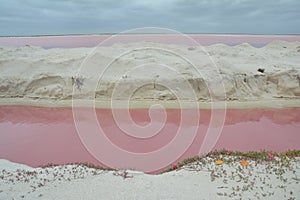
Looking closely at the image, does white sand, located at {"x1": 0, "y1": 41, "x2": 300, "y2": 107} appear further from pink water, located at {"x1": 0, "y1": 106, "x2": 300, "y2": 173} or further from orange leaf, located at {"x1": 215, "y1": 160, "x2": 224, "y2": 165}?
orange leaf, located at {"x1": 215, "y1": 160, "x2": 224, "y2": 165}

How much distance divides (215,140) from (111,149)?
2872 millimetres

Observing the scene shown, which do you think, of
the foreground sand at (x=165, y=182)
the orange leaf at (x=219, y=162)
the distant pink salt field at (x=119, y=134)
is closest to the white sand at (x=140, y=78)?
the distant pink salt field at (x=119, y=134)

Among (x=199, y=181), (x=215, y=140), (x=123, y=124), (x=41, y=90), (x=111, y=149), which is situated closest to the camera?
(x=199, y=181)

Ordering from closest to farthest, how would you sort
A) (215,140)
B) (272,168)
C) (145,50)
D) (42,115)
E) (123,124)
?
(272,168) → (215,140) → (123,124) → (42,115) → (145,50)

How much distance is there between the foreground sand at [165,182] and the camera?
466cm

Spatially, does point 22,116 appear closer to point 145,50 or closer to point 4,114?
point 4,114

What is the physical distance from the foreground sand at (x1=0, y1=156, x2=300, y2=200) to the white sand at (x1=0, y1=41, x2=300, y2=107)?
Result: 6441 millimetres

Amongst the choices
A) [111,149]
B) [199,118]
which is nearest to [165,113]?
[199,118]

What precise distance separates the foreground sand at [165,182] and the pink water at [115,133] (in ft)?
3.61

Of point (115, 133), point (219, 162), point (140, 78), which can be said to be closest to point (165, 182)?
point (219, 162)

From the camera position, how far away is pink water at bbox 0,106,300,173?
7.29 metres

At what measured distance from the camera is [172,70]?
1307 centimetres

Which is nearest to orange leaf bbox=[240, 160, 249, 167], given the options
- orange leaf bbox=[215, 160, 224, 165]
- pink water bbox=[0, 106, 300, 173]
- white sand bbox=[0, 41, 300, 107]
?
Result: orange leaf bbox=[215, 160, 224, 165]

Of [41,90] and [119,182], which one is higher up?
[41,90]
